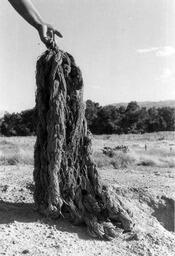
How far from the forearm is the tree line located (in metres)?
44.9

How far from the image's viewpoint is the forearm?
623cm

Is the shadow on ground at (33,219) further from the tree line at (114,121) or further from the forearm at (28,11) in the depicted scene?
the tree line at (114,121)

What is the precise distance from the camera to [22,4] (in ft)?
20.5

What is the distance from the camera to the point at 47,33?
7039 millimetres

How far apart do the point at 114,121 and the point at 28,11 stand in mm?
47667

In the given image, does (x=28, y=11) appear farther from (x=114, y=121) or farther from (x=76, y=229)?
(x=114, y=121)

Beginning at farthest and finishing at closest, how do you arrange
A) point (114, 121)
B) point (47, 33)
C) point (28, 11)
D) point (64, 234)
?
1. point (114, 121)
2. point (47, 33)
3. point (64, 234)
4. point (28, 11)

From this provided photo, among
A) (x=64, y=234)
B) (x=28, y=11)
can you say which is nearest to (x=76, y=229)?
(x=64, y=234)

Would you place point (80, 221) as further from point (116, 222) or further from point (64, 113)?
point (64, 113)

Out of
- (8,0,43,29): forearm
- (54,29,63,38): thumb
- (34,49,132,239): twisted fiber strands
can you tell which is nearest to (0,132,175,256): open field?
(34,49,132,239): twisted fiber strands

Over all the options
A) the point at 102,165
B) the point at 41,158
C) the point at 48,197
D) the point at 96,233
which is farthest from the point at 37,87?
the point at 102,165

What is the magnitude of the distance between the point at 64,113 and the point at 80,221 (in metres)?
1.44

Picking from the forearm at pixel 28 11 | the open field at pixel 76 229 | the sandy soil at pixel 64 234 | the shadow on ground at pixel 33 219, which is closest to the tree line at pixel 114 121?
the open field at pixel 76 229

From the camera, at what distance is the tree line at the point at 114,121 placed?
53125 mm
